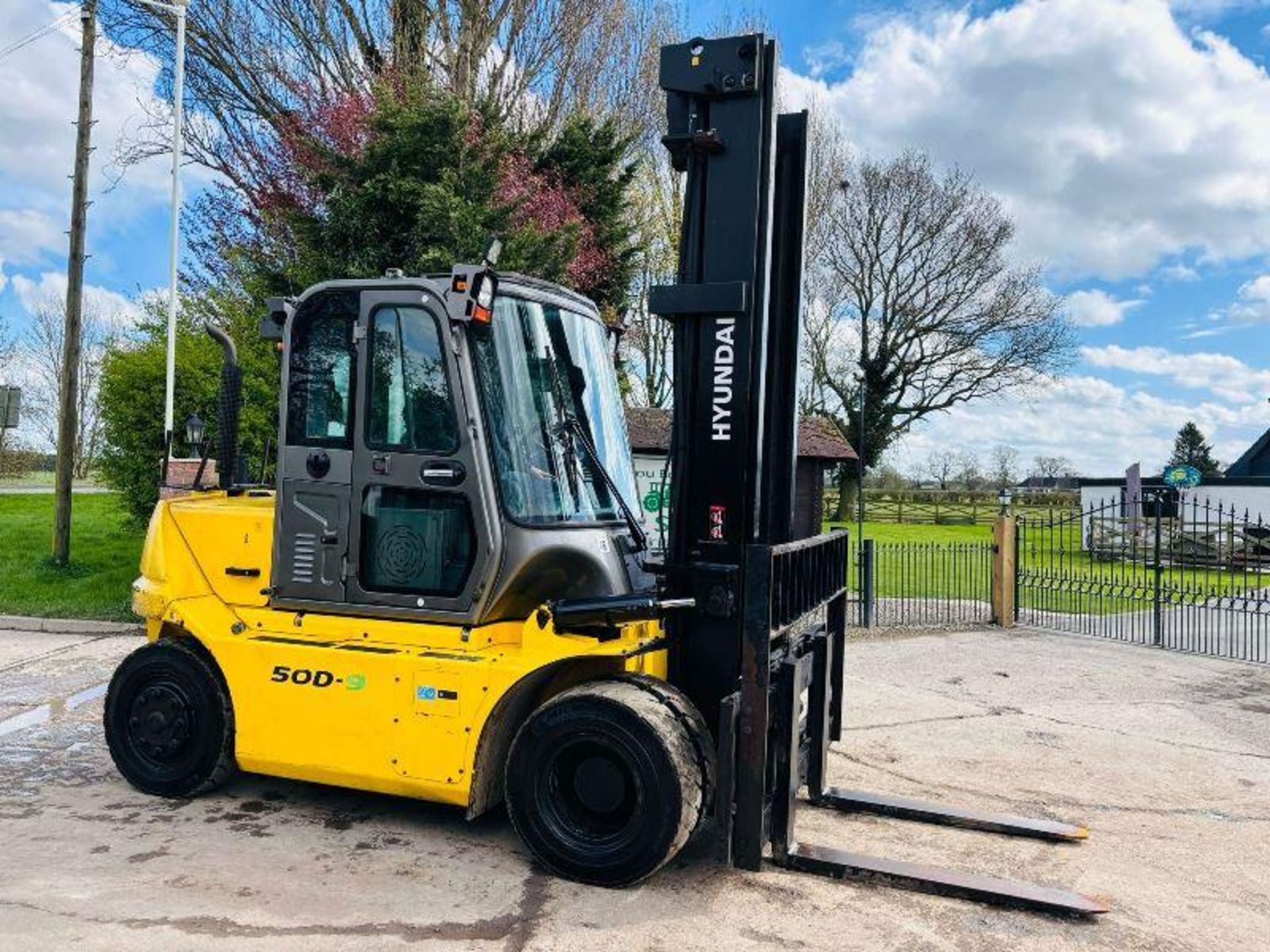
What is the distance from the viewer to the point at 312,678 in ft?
16.3

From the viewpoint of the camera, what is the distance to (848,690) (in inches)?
356

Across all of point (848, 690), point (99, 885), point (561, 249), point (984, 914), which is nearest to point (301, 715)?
point (99, 885)

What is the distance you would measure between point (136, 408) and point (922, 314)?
27.3 meters

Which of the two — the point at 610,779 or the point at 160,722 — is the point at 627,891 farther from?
the point at 160,722

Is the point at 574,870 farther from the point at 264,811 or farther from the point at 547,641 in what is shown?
the point at 264,811

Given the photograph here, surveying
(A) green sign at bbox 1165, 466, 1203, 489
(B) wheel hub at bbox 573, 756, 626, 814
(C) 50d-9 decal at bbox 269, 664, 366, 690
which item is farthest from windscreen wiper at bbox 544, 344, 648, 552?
(A) green sign at bbox 1165, 466, 1203, 489

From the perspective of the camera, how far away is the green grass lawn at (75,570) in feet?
39.9

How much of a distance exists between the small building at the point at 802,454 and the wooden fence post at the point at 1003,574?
260 cm

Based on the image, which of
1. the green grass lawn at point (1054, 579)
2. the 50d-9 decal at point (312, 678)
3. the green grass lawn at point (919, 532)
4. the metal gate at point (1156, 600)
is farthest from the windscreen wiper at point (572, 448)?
the green grass lawn at point (919, 532)

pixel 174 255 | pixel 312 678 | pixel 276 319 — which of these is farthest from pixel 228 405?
pixel 174 255

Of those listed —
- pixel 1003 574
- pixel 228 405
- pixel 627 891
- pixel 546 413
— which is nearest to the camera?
pixel 627 891

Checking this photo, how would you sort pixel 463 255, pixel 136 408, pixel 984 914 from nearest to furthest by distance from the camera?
pixel 984 914, pixel 463 255, pixel 136 408

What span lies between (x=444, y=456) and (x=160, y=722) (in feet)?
7.57

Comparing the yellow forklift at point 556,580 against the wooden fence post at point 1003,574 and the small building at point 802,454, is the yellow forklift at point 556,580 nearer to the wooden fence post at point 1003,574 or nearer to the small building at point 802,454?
the small building at point 802,454
